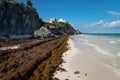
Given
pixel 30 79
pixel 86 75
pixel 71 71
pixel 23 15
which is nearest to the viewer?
pixel 30 79

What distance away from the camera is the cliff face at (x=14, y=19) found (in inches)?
2010

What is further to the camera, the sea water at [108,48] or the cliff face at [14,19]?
the cliff face at [14,19]

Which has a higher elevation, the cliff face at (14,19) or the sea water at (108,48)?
the cliff face at (14,19)

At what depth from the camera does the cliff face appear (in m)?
51.1

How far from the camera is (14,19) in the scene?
187 feet

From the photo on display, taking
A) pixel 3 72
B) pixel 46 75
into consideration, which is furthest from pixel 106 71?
pixel 3 72

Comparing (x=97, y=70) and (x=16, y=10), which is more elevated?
(x=16, y=10)

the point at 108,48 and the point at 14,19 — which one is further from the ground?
the point at 14,19

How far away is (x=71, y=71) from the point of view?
13227 mm

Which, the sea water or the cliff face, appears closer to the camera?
the sea water

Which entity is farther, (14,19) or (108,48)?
(14,19)

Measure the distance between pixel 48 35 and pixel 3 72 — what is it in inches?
1872

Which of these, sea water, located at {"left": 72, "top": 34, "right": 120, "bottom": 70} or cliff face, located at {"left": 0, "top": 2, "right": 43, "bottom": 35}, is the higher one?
cliff face, located at {"left": 0, "top": 2, "right": 43, "bottom": 35}

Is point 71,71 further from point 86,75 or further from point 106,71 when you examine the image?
point 106,71
